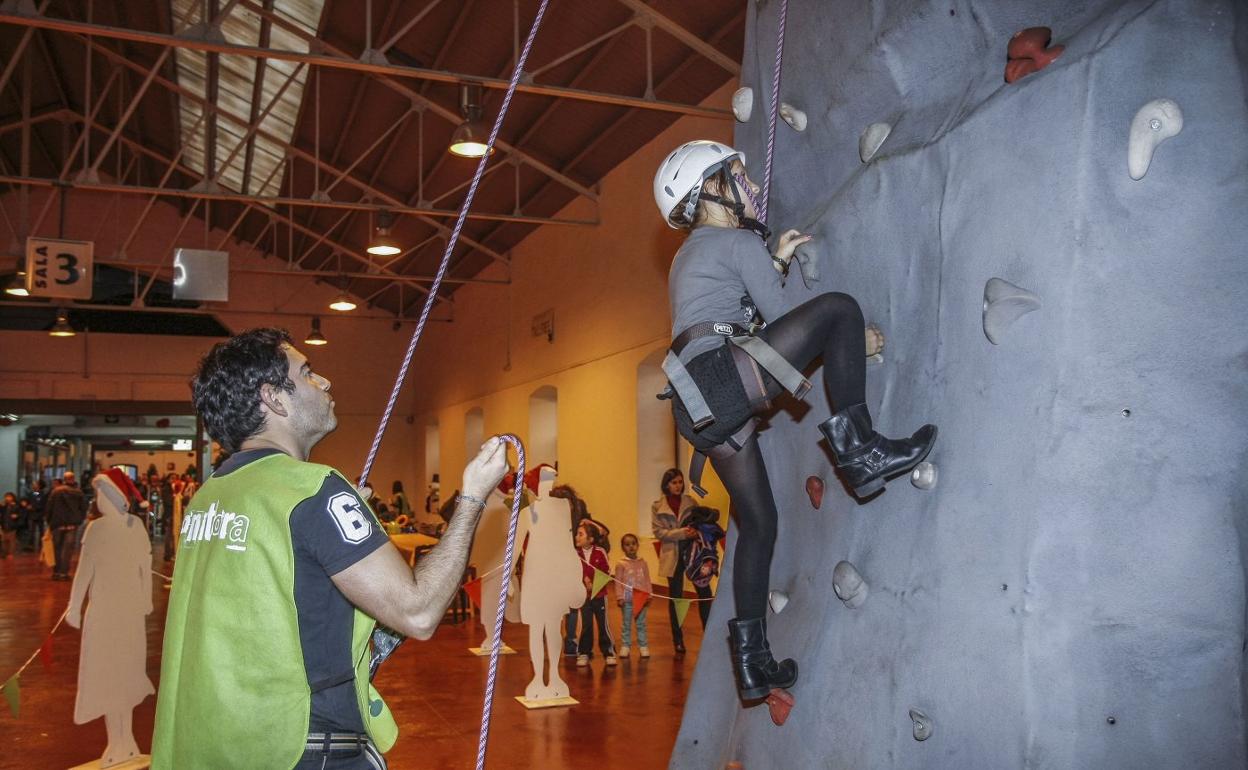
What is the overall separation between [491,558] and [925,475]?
9.19 meters

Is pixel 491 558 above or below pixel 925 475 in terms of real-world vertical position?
below

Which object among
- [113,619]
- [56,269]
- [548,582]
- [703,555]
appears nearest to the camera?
[113,619]

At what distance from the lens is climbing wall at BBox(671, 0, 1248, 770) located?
1945 millimetres

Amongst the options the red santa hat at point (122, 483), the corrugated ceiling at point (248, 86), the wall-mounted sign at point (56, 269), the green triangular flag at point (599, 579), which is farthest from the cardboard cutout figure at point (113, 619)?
the wall-mounted sign at point (56, 269)

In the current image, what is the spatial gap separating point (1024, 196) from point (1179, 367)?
18.5 inches

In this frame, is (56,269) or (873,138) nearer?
(873,138)

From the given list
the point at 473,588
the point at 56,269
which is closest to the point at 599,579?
the point at 473,588

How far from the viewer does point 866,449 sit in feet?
7.90

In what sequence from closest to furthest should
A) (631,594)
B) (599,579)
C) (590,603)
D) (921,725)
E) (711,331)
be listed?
(921,725) → (711,331) → (599,579) → (590,603) → (631,594)

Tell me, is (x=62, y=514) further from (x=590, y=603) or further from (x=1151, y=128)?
(x=1151, y=128)

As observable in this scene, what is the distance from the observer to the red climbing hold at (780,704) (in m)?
2.59

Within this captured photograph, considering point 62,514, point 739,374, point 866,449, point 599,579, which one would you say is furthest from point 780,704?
point 62,514

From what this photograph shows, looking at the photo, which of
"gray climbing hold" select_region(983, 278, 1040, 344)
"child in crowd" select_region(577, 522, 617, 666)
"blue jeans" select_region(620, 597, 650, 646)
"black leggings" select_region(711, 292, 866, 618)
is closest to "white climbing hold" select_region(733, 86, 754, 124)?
"black leggings" select_region(711, 292, 866, 618)

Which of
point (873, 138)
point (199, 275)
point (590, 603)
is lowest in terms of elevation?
point (590, 603)
